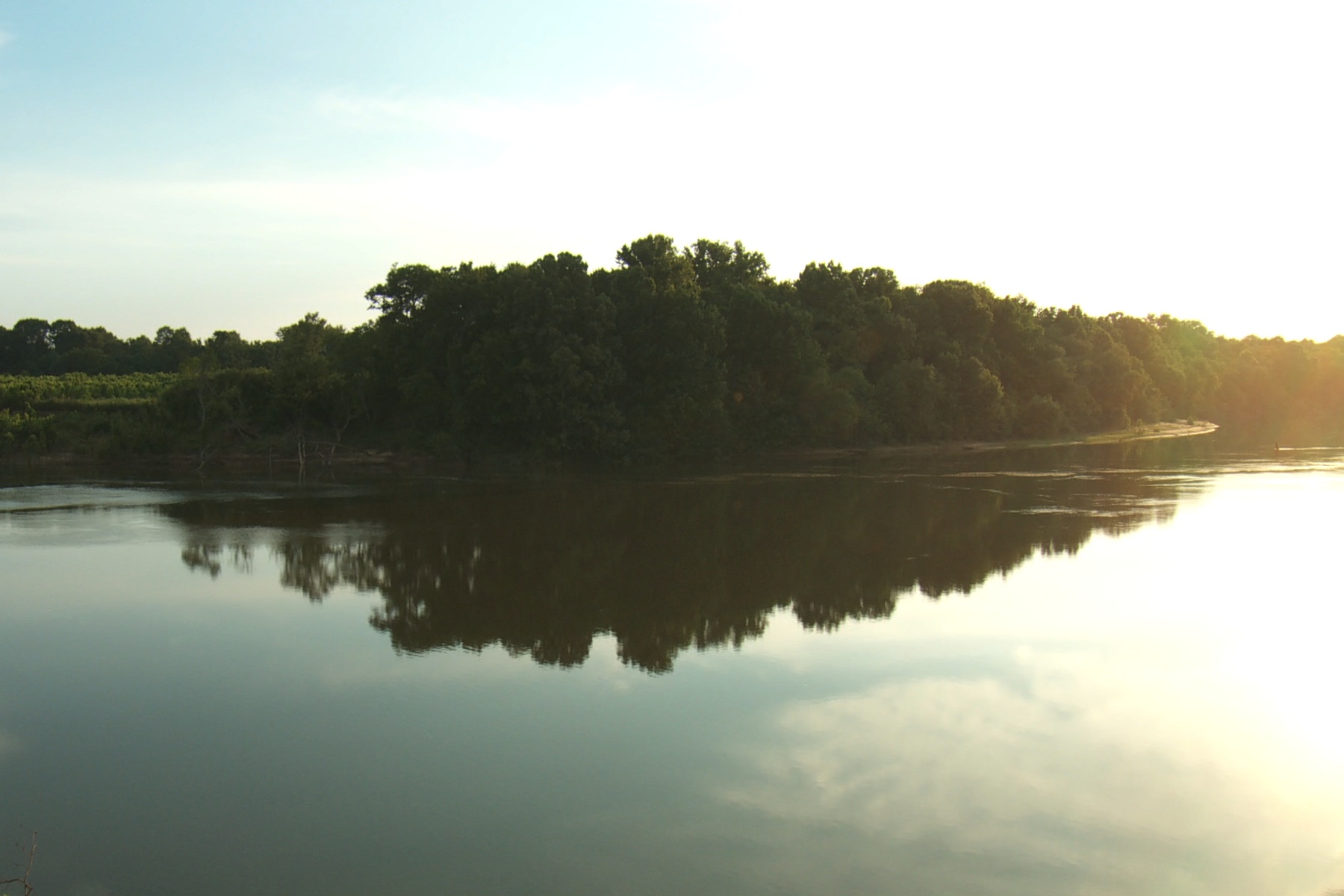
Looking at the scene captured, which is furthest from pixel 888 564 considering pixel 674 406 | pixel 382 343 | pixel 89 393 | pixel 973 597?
pixel 89 393

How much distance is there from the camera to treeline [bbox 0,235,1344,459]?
44.1m

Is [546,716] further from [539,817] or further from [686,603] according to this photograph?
[686,603]

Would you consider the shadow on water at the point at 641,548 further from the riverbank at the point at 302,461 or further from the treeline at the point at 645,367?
the riverbank at the point at 302,461

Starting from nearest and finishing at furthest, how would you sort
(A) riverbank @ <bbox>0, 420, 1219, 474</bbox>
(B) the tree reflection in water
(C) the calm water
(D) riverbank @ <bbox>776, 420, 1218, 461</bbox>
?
1. (C) the calm water
2. (B) the tree reflection in water
3. (A) riverbank @ <bbox>0, 420, 1219, 474</bbox>
4. (D) riverbank @ <bbox>776, 420, 1218, 461</bbox>

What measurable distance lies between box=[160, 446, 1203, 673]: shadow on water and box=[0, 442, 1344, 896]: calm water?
0.48ft

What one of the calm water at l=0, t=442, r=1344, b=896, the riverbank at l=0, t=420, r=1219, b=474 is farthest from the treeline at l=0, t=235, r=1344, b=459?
the calm water at l=0, t=442, r=1344, b=896

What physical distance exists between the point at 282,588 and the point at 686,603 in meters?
7.28

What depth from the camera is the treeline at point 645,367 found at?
4406 centimetres

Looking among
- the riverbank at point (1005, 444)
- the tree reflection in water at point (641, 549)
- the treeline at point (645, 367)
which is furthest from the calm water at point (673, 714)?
the riverbank at point (1005, 444)

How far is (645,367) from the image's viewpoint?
46.4 m

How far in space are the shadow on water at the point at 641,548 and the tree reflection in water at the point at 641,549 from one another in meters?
0.07

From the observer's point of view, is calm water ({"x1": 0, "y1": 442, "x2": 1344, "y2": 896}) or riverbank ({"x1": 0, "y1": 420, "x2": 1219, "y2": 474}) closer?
calm water ({"x1": 0, "y1": 442, "x2": 1344, "y2": 896})

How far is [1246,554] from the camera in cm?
2214

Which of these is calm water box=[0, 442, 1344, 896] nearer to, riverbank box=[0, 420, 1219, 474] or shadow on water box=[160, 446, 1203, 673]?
shadow on water box=[160, 446, 1203, 673]
